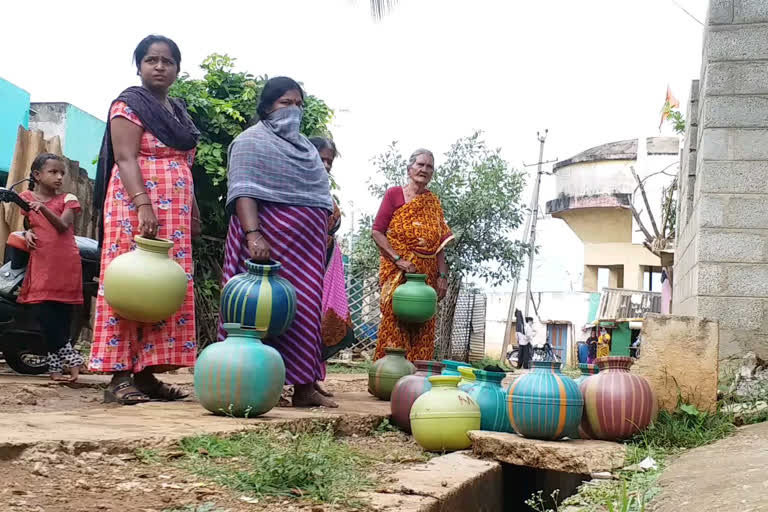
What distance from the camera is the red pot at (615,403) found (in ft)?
12.8

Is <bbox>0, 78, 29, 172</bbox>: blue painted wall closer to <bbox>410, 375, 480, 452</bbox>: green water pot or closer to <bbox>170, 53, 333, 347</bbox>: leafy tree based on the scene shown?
<bbox>170, 53, 333, 347</bbox>: leafy tree

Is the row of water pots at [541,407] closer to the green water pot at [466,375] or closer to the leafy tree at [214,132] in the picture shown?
the green water pot at [466,375]

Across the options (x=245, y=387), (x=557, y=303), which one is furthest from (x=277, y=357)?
(x=557, y=303)

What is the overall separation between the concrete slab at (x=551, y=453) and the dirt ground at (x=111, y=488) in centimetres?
141

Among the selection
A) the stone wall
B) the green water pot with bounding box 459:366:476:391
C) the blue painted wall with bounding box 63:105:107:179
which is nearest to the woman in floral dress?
the green water pot with bounding box 459:366:476:391

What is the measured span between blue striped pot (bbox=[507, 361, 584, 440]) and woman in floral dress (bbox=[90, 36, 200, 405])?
1621 millimetres

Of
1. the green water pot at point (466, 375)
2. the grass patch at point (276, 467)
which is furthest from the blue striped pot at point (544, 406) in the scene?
the grass patch at point (276, 467)

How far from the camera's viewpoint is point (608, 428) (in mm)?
3904

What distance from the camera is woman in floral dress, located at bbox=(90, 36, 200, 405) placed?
13.7 feet

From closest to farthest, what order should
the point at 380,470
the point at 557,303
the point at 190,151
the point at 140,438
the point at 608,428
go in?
1. the point at 140,438
2. the point at 380,470
3. the point at 608,428
4. the point at 190,151
5. the point at 557,303

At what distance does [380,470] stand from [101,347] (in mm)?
1638

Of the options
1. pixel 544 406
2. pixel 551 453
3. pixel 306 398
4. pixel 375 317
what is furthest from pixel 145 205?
pixel 375 317

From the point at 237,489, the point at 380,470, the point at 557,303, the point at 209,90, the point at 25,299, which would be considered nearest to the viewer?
the point at 237,489

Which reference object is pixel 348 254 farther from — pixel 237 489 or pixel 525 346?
pixel 237 489
